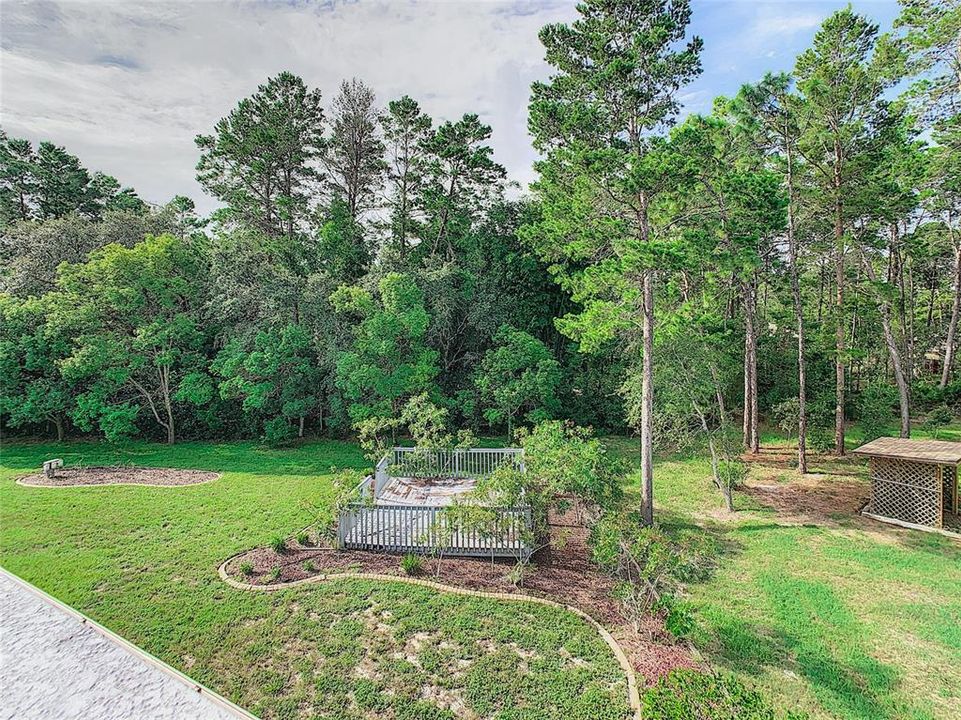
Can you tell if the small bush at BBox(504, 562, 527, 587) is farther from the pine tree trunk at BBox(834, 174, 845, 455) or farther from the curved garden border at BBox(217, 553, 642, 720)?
the pine tree trunk at BBox(834, 174, 845, 455)

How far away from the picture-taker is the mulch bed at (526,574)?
5539 mm

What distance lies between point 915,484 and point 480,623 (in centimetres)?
877

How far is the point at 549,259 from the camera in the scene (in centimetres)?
1471

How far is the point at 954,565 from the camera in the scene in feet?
23.8

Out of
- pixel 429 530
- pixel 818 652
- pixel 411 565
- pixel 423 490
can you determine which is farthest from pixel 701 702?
pixel 423 490

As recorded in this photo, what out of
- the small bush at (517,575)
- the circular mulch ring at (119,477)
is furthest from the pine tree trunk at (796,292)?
the circular mulch ring at (119,477)

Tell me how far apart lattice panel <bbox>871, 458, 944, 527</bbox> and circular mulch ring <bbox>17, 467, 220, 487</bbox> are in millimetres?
14670

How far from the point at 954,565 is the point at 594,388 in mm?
9996

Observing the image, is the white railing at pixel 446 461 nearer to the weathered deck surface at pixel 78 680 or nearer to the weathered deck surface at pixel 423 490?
the weathered deck surface at pixel 423 490

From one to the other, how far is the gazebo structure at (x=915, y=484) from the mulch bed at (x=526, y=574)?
20.0ft

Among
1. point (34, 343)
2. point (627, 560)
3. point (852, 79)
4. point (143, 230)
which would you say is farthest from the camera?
point (143, 230)

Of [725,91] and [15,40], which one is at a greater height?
→ [725,91]

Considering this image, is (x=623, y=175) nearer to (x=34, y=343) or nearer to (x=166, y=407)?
(x=166, y=407)

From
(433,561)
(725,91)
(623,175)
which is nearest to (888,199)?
(725,91)
